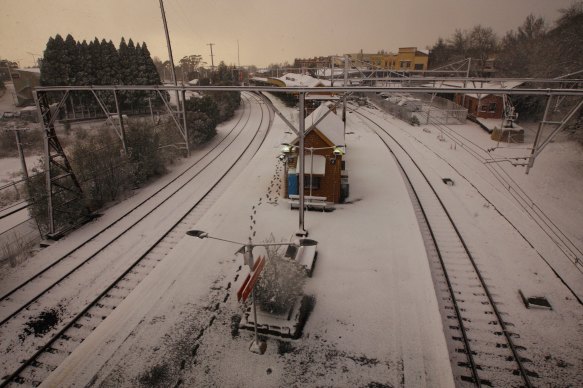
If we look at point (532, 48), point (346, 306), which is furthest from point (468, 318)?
point (532, 48)

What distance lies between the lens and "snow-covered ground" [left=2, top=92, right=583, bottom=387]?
8.05 meters

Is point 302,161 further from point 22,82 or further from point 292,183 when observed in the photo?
point 22,82

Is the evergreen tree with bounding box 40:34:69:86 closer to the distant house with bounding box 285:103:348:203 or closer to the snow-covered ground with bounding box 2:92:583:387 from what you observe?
the snow-covered ground with bounding box 2:92:583:387

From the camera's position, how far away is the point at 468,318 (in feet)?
32.1

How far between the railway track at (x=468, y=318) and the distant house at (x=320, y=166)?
14.8 ft

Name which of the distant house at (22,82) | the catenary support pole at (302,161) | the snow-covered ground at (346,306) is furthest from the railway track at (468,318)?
the distant house at (22,82)

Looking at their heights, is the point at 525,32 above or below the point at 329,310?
above

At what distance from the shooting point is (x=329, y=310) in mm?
9992

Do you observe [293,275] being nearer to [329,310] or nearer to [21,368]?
[329,310]

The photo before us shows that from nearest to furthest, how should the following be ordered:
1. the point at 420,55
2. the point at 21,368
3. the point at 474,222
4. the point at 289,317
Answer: the point at 21,368 → the point at 289,317 → the point at 474,222 → the point at 420,55

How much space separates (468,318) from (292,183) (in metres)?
9.86

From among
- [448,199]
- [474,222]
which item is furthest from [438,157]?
[474,222]

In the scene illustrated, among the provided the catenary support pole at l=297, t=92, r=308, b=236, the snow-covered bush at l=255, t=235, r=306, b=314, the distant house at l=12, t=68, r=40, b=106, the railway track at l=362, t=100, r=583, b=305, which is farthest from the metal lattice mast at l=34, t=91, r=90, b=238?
the distant house at l=12, t=68, r=40, b=106

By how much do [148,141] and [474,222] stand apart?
19.3 meters
